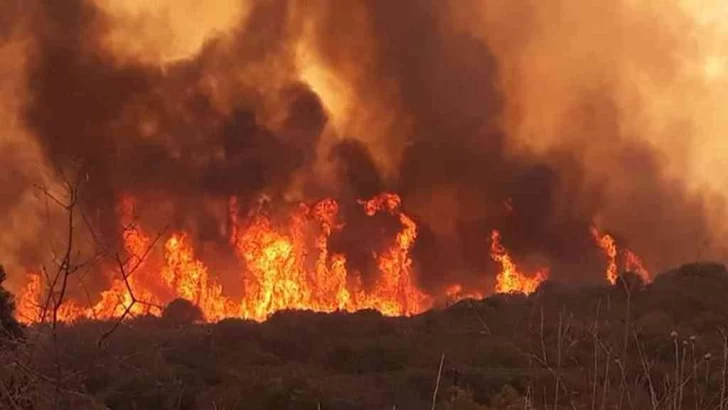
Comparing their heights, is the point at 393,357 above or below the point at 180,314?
above

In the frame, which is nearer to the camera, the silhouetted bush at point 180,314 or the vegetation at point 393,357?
the vegetation at point 393,357

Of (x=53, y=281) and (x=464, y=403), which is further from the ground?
(x=464, y=403)

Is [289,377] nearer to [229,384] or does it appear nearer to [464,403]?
[229,384]

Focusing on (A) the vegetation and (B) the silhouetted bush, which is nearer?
(A) the vegetation

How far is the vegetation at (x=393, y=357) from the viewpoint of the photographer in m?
4.15

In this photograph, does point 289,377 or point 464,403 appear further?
point 289,377

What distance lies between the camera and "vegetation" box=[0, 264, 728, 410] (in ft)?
13.6

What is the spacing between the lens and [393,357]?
51.0 metres

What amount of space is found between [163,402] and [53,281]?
25.2 metres

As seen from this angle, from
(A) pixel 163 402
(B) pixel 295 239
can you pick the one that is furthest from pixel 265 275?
(A) pixel 163 402

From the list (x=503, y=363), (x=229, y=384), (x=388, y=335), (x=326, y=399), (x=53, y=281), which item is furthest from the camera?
(x=388, y=335)

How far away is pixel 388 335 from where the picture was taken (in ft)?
188

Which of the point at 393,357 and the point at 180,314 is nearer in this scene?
the point at 180,314

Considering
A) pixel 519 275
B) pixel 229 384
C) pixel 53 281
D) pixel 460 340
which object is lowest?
pixel 53 281
